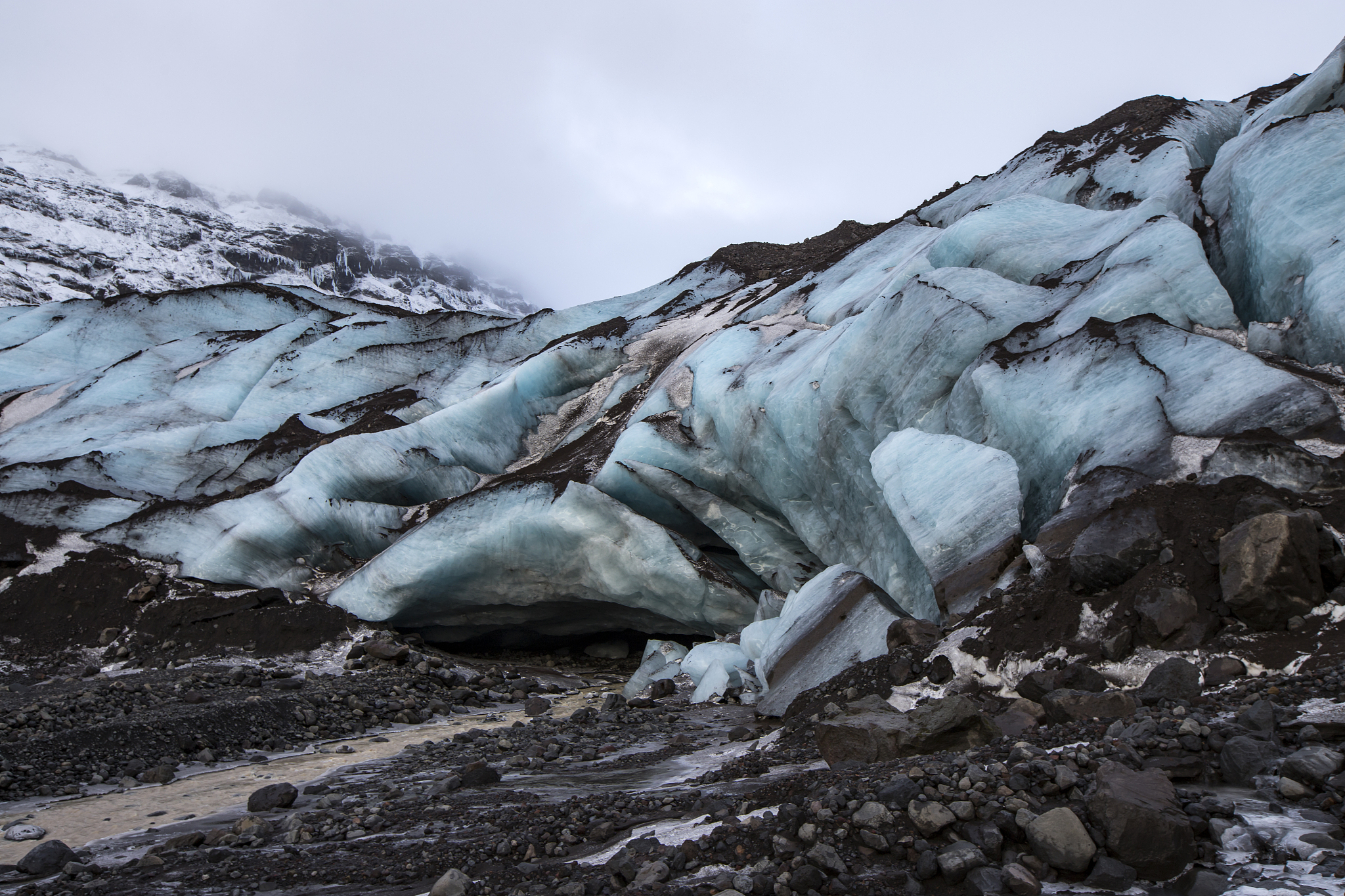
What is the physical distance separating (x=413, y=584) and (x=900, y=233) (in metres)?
9.27

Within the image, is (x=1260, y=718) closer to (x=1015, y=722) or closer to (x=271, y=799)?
(x=1015, y=722)

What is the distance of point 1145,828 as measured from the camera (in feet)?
7.36

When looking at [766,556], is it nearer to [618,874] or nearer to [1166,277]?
[1166,277]

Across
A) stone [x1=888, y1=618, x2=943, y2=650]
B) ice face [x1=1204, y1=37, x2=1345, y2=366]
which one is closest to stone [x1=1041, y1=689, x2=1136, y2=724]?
stone [x1=888, y1=618, x2=943, y2=650]

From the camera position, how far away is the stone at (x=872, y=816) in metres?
2.58

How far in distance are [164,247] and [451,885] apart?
162ft

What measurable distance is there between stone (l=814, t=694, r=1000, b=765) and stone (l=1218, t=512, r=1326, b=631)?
145cm

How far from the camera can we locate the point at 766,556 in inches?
405

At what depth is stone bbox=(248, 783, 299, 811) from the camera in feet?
16.0

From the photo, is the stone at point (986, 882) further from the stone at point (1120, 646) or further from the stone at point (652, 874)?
the stone at point (1120, 646)

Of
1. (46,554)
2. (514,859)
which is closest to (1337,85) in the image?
(514,859)

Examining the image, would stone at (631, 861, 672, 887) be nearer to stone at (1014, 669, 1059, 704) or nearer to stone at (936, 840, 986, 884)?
stone at (936, 840, 986, 884)

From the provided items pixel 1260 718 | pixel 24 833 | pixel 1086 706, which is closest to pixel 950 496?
pixel 1086 706

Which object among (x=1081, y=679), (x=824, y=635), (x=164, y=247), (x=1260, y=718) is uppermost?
(x=164, y=247)
